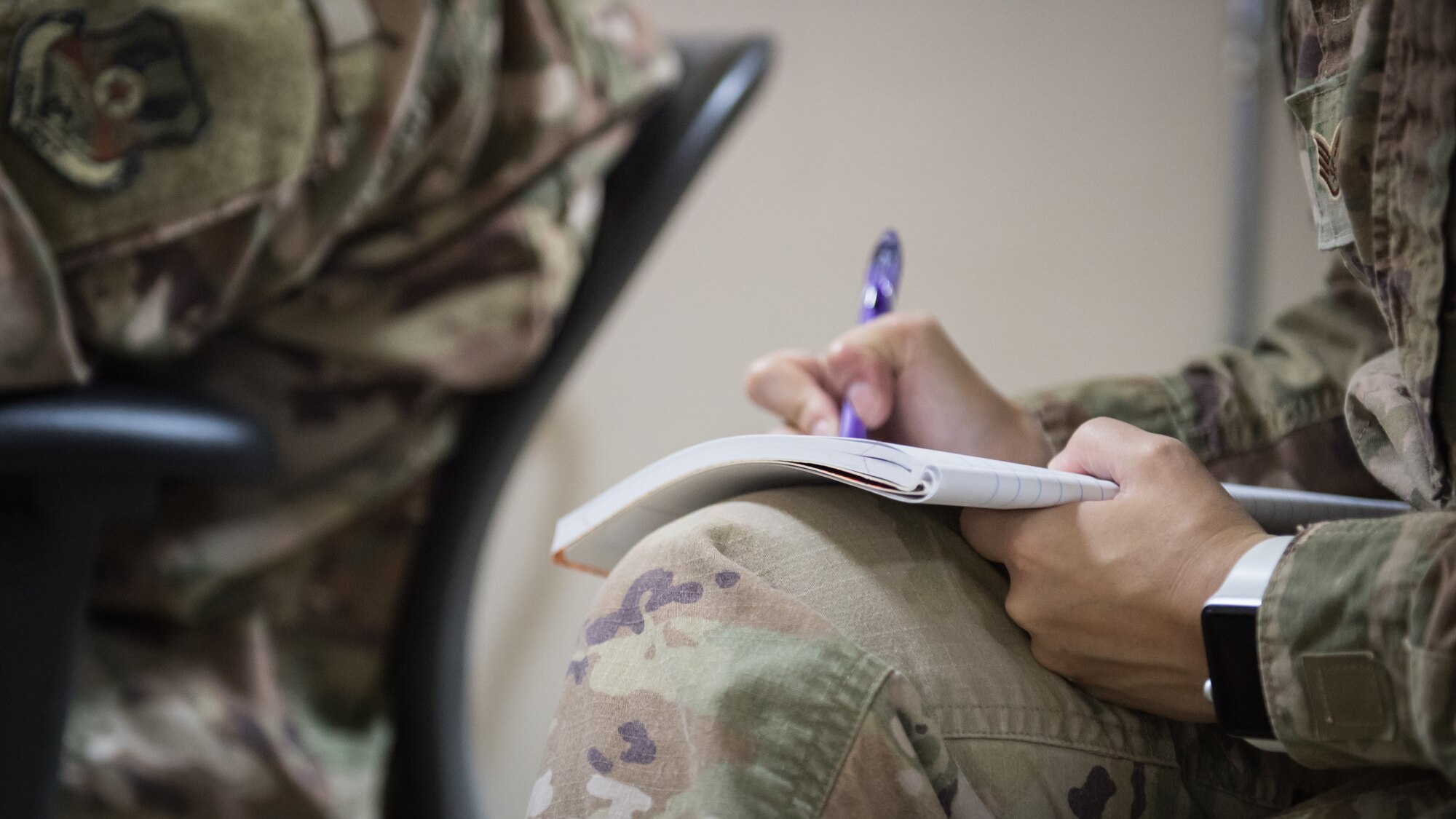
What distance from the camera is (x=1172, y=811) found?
0.35 m

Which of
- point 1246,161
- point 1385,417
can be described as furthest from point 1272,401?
point 1246,161

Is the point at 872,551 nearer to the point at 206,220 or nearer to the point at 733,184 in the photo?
the point at 206,220

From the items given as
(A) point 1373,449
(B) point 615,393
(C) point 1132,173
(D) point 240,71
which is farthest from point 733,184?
(A) point 1373,449

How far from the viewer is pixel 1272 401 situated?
490mm

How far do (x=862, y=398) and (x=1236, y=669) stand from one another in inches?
9.2

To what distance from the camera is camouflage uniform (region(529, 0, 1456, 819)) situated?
11.3 inches

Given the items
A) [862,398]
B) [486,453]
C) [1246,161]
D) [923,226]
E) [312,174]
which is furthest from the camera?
[923,226]

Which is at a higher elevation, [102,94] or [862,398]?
[102,94]

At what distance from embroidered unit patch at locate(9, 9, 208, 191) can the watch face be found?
1.89 ft

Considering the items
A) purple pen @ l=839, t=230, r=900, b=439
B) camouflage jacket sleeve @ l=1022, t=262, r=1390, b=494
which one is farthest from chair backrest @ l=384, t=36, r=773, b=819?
camouflage jacket sleeve @ l=1022, t=262, r=1390, b=494

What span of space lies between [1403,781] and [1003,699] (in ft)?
0.40

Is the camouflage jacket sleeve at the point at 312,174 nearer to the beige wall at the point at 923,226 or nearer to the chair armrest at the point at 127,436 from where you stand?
the chair armrest at the point at 127,436

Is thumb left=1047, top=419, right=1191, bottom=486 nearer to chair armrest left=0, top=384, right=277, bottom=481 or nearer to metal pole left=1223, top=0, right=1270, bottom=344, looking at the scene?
chair armrest left=0, top=384, right=277, bottom=481

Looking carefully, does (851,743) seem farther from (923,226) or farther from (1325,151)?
(923,226)
